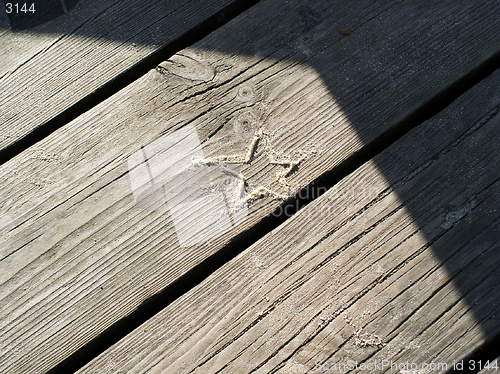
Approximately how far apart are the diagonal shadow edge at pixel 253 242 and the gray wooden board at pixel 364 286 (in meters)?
0.04

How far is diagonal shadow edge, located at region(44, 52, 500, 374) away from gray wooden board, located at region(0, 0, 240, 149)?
2.86ft

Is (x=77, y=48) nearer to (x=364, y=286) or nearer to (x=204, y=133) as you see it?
(x=204, y=133)

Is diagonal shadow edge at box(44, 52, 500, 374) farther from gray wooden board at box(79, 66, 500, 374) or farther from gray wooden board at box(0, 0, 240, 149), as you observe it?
gray wooden board at box(0, 0, 240, 149)

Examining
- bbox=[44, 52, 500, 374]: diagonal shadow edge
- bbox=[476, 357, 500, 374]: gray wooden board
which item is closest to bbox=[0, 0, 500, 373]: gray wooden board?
bbox=[44, 52, 500, 374]: diagonal shadow edge

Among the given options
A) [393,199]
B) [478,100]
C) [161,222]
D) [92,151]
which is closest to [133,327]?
[161,222]

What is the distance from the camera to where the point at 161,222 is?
1.31 m

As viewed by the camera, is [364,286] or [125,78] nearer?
[364,286]

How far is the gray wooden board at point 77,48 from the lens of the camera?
1442mm

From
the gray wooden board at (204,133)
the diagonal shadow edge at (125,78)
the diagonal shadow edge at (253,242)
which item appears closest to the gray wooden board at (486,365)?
the diagonal shadow edge at (253,242)

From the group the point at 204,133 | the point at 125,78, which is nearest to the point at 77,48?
the point at 125,78

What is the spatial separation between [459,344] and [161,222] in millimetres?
1192

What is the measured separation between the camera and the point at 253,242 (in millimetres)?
1334

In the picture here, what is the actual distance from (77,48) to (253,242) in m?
1.13

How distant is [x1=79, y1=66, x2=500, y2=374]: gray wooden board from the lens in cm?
124
